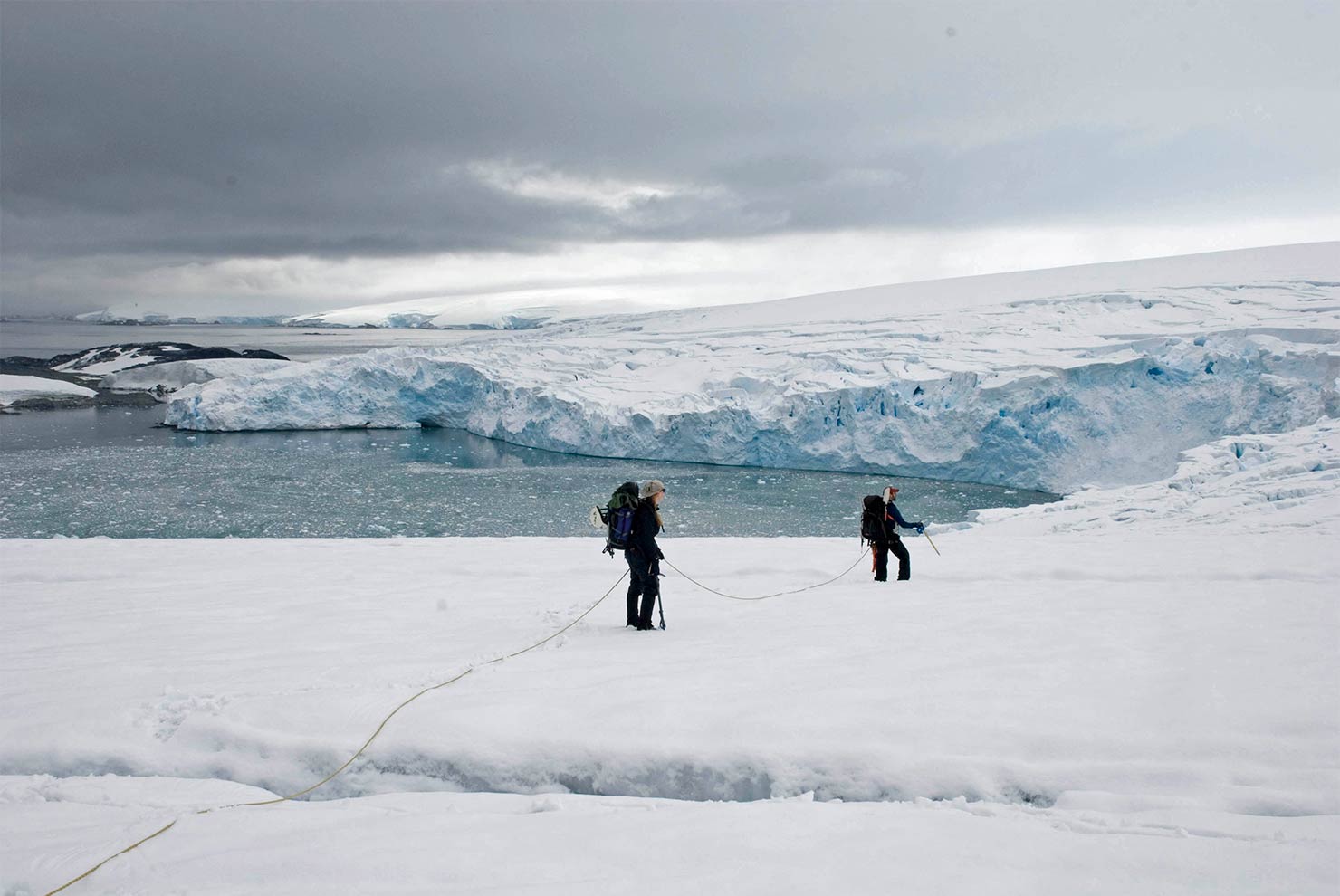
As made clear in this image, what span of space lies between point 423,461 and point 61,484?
23.3ft

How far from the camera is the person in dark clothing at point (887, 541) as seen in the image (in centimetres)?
614

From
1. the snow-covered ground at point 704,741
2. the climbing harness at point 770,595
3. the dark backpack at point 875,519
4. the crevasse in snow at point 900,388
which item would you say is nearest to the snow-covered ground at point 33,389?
the crevasse in snow at point 900,388

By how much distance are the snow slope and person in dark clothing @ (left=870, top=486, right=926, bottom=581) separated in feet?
40.1

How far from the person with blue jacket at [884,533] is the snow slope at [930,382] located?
1224 centimetres

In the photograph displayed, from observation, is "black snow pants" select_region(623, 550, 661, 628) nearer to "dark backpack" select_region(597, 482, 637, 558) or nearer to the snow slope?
"dark backpack" select_region(597, 482, 637, 558)

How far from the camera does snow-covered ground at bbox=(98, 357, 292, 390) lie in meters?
38.3

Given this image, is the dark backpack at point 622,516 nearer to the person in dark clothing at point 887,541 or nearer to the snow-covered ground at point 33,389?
the person in dark clothing at point 887,541

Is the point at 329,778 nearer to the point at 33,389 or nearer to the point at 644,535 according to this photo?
the point at 644,535

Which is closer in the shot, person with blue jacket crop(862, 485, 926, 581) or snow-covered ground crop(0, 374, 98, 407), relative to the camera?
person with blue jacket crop(862, 485, 926, 581)

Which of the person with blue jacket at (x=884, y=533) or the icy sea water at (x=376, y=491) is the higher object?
the person with blue jacket at (x=884, y=533)

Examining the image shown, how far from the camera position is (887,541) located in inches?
243

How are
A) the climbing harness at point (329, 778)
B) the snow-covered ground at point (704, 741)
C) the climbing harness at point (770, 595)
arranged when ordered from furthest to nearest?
the climbing harness at point (770, 595) < the climbing harness at point (329, 778) < the snow-covered ground at point (704, 741)

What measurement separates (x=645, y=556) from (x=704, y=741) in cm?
178

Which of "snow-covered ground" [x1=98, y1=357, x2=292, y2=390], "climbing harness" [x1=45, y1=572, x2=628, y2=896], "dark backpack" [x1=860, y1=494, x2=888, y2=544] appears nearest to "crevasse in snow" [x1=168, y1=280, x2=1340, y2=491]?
"snow-covered ground" [x1=98, y1=357, x2=292, y2=390]
